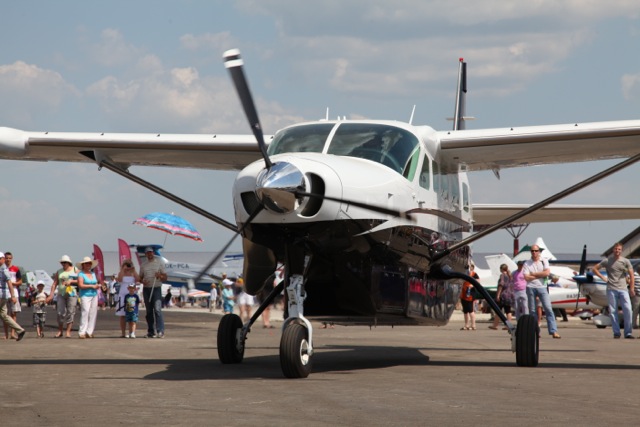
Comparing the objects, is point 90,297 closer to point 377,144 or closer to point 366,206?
point 377,144

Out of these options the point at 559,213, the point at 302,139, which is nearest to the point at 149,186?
the point at 302,139

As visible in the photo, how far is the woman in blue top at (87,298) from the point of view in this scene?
1909cm

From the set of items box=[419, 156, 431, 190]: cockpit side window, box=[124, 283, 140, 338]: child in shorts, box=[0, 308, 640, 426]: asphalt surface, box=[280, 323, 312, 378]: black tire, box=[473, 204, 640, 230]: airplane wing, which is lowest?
box=[0, 308, 640, 426]: asphalt surface

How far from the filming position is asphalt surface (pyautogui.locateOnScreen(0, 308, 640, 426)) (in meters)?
6.92

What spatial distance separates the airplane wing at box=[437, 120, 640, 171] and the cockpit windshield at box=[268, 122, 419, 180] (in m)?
1.48

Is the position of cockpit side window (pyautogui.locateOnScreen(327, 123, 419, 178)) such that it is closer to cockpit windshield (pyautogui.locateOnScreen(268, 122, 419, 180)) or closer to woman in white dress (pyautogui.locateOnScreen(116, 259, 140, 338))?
cockpit windshield (pyautogui.locateOnScreen(268, 122, 419, 180))

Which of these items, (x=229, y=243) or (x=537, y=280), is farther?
(x=537, y=280)

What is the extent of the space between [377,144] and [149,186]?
11.4 ft

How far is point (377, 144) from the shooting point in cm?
1074

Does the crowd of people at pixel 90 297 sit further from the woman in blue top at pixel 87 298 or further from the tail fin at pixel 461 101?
the tail fin at pixel 461 101

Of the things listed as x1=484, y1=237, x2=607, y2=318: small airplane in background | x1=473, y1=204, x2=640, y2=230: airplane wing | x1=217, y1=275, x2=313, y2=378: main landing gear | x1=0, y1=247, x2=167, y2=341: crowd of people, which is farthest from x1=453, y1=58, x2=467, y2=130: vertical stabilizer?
x1=484, y1=237, x2=607, y2=318: small airplane in background

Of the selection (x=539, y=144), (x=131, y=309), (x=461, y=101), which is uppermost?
(x=461, y=101)

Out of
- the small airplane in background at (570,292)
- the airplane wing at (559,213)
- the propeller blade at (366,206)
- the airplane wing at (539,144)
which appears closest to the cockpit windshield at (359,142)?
the propeller blade at (366,206)

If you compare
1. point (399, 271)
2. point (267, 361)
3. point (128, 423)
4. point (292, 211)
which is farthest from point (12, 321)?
point (128, 423)
